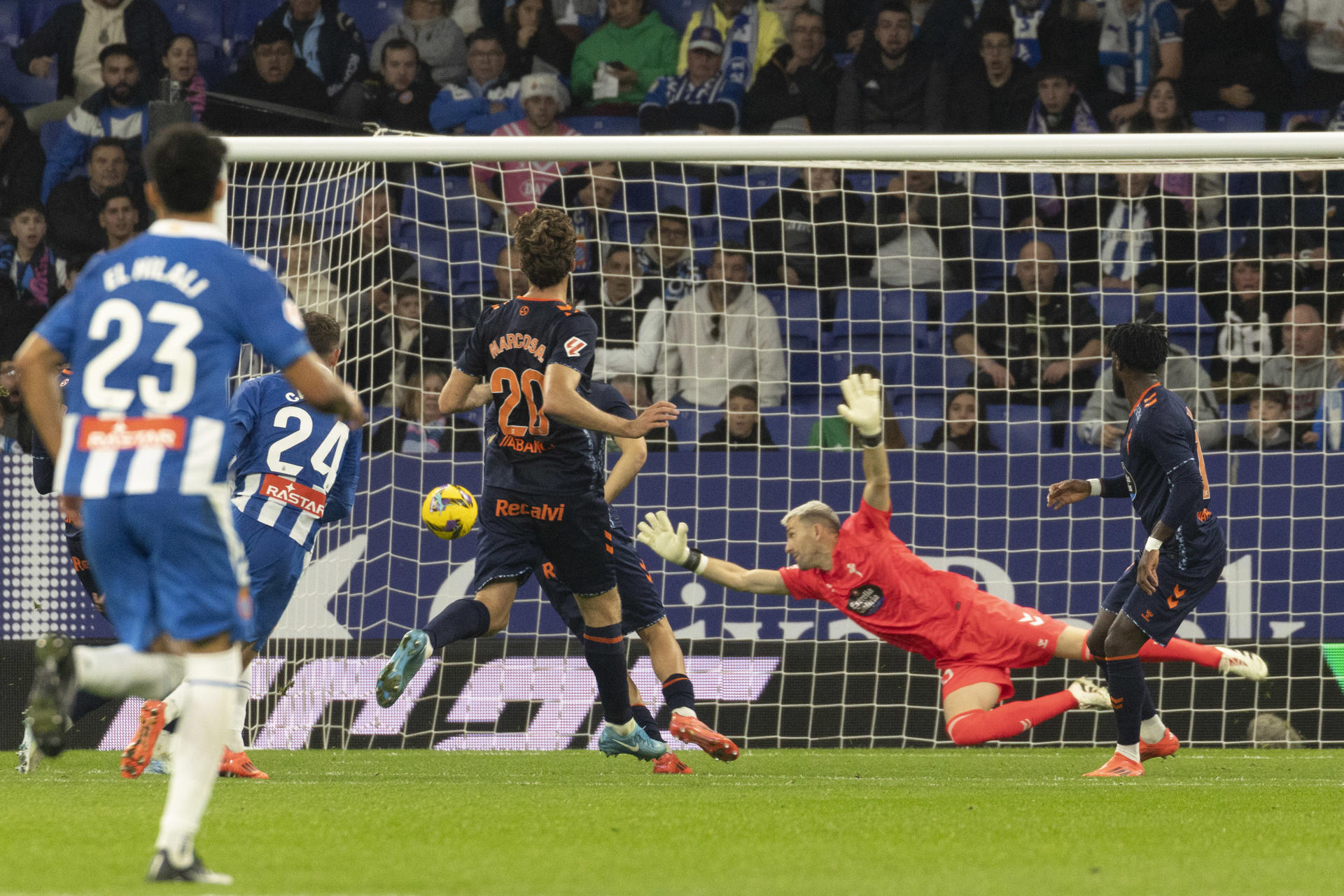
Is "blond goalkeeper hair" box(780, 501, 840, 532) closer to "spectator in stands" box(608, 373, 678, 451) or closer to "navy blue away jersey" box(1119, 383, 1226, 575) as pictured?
"navy blue away jersey" box(1119, 383, 1226, 575)

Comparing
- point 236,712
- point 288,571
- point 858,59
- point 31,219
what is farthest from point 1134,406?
point 31,219

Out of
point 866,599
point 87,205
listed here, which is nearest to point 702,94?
point 87,205

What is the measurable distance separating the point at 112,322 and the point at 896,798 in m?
3.30

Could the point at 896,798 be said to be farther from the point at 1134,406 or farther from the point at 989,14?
the point at 989,14

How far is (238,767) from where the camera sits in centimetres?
670

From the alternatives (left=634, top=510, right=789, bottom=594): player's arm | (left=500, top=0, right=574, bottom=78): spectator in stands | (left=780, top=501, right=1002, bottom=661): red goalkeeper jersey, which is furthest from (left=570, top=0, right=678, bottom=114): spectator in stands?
(left=780, top=501, right=1002, bottom=661): red goalkeeper jersey

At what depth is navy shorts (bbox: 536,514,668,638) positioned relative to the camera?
24.3 ft

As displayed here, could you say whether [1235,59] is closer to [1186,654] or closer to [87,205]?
[1186,654]

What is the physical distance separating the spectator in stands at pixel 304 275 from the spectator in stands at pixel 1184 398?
4757 millimetres

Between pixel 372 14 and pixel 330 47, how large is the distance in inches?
22.1

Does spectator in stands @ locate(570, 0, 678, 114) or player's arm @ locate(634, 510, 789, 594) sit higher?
spectator in stands @ locate(570, 0, 678, 114)

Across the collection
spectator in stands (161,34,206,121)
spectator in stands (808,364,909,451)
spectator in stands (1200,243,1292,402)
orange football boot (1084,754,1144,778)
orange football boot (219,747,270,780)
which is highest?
spectator in stands (161,34,206,121)

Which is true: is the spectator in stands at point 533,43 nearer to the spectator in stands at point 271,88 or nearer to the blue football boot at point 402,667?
the spectator in stands at point 271,88

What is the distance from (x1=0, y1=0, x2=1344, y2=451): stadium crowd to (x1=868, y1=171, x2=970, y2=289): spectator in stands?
22 mm
